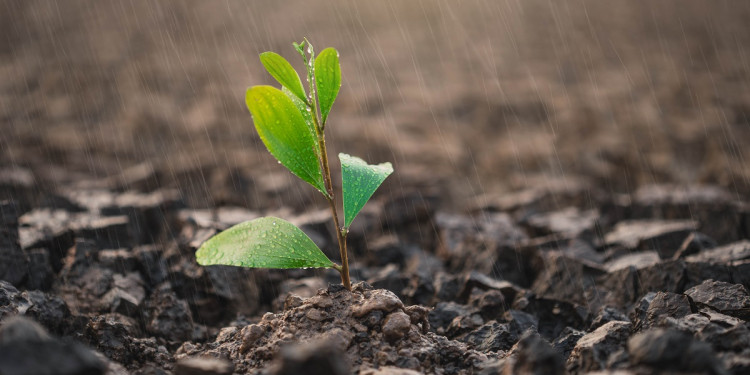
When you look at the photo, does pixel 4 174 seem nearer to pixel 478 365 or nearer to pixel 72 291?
pixel 72 291

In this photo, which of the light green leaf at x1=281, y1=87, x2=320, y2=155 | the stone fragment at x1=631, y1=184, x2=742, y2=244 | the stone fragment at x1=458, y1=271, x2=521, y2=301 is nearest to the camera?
the light green leaf at x1=281, y1=87, x2=320, y2=155

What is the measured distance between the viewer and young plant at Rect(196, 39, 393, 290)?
148 cm

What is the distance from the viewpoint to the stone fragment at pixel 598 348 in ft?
4.53

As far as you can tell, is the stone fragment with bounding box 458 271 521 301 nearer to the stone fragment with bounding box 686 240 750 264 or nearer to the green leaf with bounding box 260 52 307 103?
the stone fragment with bounding box 686 240 750 264

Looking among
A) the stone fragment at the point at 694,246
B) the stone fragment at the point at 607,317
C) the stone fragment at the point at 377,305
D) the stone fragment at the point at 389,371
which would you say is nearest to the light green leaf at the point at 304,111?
the stone fragment at the point at 377,305

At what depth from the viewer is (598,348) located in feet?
4.69

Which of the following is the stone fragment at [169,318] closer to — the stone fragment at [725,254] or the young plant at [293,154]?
the young plant at [293,154]

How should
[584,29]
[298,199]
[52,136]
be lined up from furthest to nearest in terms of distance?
[584,29], [52,136], [298,199]

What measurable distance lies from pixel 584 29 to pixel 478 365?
7.34 m

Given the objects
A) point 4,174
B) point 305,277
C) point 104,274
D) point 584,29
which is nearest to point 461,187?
point 305,277

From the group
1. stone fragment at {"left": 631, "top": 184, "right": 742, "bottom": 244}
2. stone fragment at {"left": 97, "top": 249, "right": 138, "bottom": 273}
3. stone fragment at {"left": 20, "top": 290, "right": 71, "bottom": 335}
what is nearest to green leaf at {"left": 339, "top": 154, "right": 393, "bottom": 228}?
stone fragment at {"left": 20, "top": 290, "right": 71, "bottom": 335}

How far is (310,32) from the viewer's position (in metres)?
7.27

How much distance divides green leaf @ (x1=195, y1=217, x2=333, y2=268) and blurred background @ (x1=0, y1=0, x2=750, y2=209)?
198 cm

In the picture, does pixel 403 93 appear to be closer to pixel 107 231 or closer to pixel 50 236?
pixel 107 231
